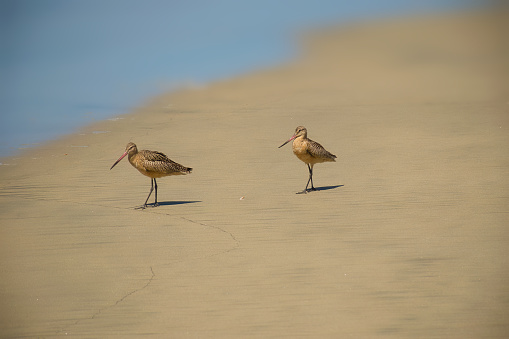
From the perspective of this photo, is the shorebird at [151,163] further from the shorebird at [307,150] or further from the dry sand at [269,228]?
the shorebird at [307,150]

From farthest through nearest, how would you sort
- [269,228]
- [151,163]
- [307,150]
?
[307,150]
[151,163]
[269,228]

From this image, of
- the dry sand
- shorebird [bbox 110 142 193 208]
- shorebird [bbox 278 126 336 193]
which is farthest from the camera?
shorebird [bbox 278 126 336 193]

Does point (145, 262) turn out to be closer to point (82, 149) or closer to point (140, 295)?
point (140, 295)

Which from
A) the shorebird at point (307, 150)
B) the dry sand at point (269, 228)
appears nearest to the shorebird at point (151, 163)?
the dry sand at point (269, 228)

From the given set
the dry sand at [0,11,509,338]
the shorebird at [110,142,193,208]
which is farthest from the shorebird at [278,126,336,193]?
the shorebird at [110,142,193,208]

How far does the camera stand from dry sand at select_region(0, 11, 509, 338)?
876 cm

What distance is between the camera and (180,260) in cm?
1048

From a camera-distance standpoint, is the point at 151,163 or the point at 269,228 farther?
the point at 151,163

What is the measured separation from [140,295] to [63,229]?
3006 mm

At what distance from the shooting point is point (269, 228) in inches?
463

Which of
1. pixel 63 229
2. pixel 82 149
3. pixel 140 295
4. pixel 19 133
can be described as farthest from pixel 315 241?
pixel 19 133

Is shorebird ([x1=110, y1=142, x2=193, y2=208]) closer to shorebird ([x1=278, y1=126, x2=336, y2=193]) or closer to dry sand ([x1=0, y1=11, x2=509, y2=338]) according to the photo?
dry sand ([x1=0, y1=11, x2=509, y2=338])

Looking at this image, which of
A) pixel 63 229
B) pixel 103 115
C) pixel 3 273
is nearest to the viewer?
pixel 3 273

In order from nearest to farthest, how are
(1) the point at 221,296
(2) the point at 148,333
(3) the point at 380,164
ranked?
(2) the point at 148,333
(1) the point at 221,296
(3) the point at 380,164
